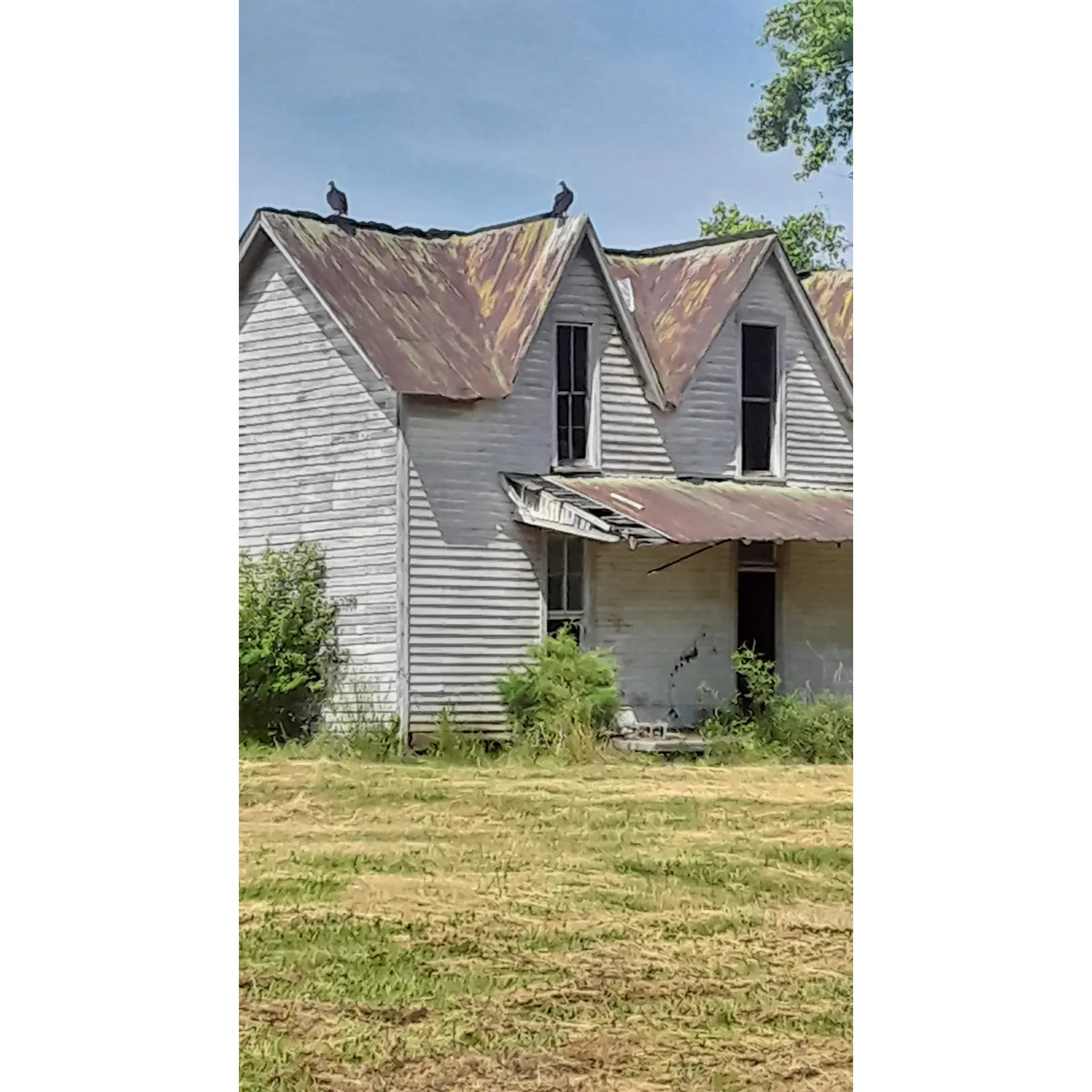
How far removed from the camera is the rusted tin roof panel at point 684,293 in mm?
6648

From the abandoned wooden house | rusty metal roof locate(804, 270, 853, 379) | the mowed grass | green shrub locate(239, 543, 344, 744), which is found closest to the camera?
the mowed grass

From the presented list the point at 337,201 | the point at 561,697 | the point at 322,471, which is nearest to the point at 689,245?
the point at 337,201

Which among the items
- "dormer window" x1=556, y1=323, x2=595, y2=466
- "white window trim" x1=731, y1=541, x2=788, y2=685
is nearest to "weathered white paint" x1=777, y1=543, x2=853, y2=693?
"white window trim" x1=731, y1=541, x2=788, y2=685

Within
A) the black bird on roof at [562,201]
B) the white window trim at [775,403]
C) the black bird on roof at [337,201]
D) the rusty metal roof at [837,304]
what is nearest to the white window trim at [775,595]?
the white window trim at [775,403]

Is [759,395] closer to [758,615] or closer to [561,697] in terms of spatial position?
[758,615]

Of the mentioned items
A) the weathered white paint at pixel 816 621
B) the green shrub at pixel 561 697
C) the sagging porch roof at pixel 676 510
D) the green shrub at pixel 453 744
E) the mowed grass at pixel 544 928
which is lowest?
the mowed grass at pixel 544 928

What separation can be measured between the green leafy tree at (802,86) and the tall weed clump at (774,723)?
5.57 ft

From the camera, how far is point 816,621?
6.61m

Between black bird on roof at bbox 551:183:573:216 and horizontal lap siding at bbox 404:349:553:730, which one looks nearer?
horizontal lap siding at bbox 404:349:553:730

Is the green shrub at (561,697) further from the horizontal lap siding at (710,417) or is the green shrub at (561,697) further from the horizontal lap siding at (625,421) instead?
the horizontal lap siding at (710,417)

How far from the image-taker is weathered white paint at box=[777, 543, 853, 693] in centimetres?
660

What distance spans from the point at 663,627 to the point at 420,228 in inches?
60.8

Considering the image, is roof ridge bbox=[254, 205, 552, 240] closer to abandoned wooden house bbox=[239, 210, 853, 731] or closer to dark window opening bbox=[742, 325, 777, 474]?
abandoned wooden house bbox=[239, 210, 853, 731]

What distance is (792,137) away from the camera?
6500mm
